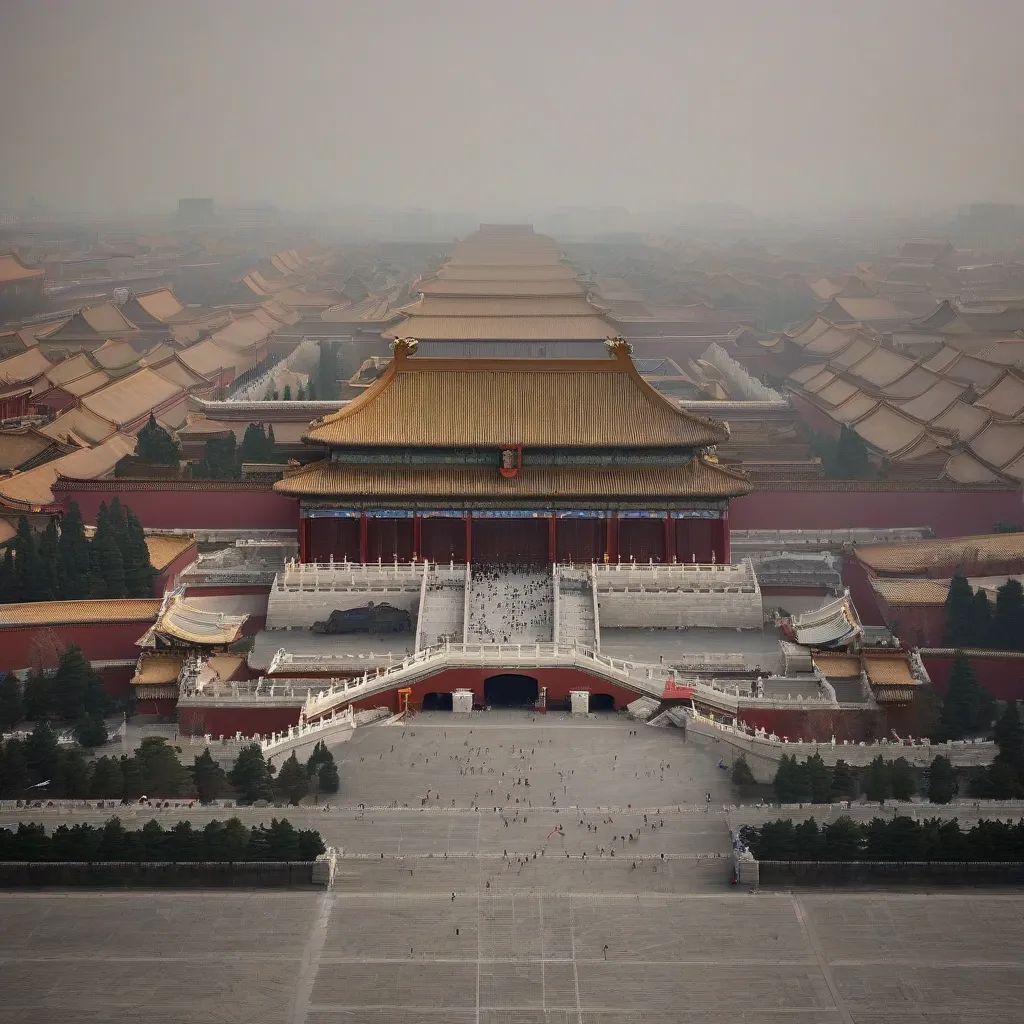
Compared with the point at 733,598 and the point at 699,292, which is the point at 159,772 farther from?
the point at 699,292

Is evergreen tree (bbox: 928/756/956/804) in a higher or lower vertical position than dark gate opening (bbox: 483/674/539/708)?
higher

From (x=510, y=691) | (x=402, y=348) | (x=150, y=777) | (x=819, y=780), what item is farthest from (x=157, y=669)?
(x=819, y=780)

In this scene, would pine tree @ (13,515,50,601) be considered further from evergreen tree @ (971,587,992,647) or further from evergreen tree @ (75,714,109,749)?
Answer: evergreen tree @ (971,587,992,647)

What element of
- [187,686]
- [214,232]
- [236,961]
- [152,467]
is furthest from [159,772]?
[214,232]

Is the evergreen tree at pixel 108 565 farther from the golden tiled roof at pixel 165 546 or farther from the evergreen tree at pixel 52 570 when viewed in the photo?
the golden tiled roof at pixel 165 546

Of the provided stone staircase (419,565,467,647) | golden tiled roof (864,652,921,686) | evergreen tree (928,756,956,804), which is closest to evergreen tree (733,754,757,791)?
evergreen tree (928,756,956,804)

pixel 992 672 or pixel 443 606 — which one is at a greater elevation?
pixel 443 606

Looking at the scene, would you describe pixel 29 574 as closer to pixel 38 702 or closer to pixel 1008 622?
pixel 38 702
